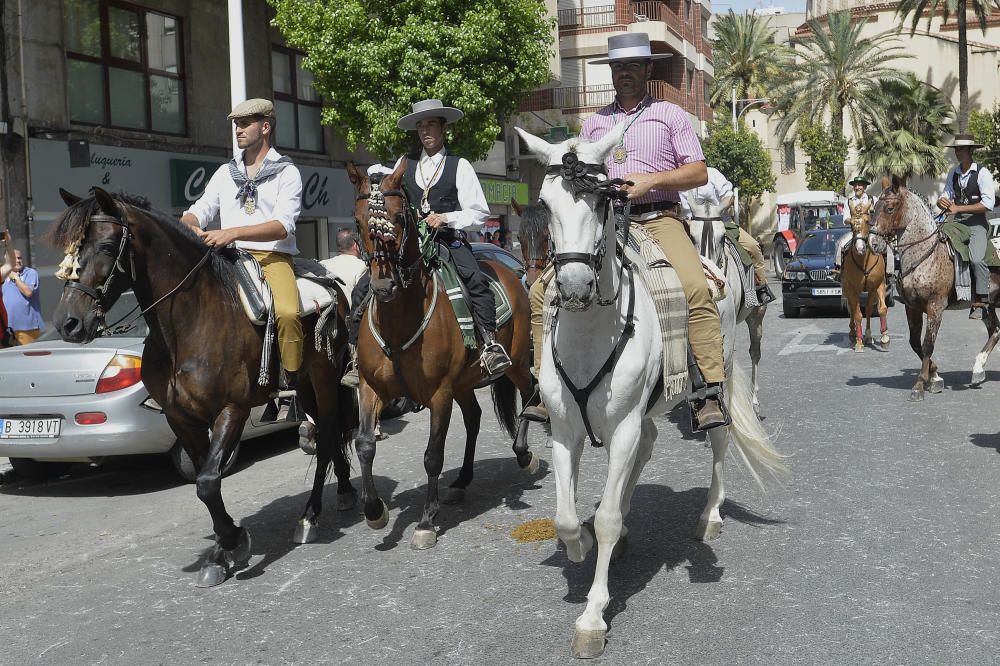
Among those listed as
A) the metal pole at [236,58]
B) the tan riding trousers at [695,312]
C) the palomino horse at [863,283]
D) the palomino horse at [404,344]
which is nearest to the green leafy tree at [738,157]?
the palomino horse at [863,283]

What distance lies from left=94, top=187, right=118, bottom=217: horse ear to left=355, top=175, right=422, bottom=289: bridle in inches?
52.3

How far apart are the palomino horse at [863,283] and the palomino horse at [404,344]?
34.4ft

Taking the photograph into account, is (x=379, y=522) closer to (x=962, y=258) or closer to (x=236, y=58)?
(x=962, y=258)

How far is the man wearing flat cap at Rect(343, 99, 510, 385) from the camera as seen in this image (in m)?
6.88

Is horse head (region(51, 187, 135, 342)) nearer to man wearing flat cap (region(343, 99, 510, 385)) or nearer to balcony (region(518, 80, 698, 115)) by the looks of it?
man wearing flat cap (region(343, 99, 510, 385))

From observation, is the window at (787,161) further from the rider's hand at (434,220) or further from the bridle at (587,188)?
the bridle at (587,188)

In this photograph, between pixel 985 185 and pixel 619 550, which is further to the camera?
pixel 985 185

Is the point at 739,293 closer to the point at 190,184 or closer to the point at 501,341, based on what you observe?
the point at 501,341

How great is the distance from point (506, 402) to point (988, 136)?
50.6m

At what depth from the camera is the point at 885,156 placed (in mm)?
53750

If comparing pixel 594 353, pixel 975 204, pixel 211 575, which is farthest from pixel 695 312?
pixel 975 204

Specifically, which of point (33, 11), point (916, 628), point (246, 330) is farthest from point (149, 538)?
point (33, 11)

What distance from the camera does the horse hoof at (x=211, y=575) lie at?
5.60 m

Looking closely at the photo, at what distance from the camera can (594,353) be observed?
4758 mm
